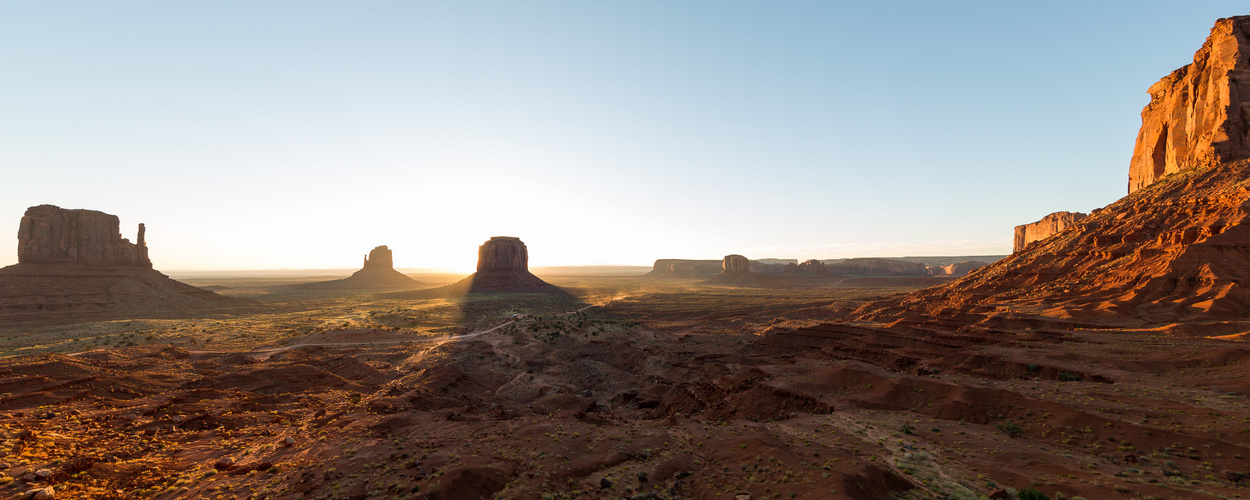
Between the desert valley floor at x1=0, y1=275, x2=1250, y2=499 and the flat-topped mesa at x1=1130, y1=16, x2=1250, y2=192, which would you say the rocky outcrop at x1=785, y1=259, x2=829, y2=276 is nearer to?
the flat-topped mesa at x1=1130, y1=16, x2=1250, y2=192

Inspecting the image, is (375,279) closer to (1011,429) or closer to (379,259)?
(379,259)

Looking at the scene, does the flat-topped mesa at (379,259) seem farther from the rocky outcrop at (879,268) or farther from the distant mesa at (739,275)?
the rocky outcrop at (879,268)

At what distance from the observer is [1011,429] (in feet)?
57.9

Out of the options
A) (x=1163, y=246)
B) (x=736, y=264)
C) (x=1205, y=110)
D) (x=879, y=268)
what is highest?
(x=1205, y=110)

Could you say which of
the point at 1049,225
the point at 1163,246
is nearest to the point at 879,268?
the point at 1049,225

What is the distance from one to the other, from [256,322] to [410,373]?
4459 cm

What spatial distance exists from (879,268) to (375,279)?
203492 millimetres

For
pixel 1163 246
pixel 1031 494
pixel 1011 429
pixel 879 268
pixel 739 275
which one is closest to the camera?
pixel 1031 494

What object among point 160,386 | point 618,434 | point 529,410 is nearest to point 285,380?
point 160,386

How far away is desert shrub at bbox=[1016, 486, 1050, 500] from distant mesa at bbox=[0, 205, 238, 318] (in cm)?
9892

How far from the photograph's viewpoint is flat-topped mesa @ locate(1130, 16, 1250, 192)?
43.4 meters

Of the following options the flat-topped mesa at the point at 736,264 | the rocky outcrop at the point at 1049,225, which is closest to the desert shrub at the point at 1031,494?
the rocky outcrop at the point at 1049,225

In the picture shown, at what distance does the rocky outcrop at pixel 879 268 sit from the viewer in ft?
607

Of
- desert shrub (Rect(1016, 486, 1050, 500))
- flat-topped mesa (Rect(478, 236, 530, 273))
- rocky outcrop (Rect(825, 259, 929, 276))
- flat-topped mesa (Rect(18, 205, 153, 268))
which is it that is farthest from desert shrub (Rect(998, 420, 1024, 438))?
rocky outcrop (Rect(825, 259, 929, 276))
